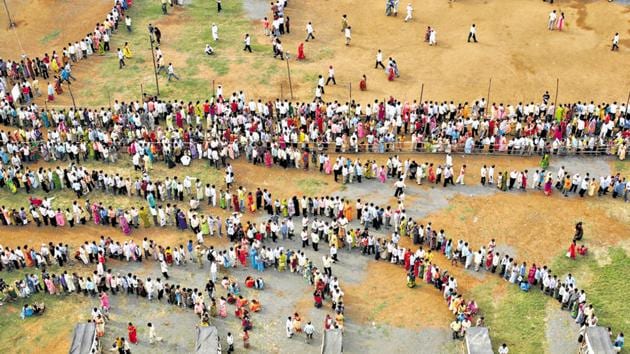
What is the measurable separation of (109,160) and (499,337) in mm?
19312

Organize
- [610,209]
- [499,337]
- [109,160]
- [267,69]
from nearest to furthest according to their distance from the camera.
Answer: [499,337] < [610,209] < [109,160] < [267,69]

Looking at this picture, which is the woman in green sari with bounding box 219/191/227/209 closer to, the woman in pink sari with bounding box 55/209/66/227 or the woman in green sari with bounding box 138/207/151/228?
the woman in green sari with bounding box 138/207/151/228

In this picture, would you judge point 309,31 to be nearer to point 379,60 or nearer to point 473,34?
point 379,60

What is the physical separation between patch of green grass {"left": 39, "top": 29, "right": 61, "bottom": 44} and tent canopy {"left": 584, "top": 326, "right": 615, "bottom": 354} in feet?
114

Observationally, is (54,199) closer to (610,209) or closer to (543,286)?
(543,286)

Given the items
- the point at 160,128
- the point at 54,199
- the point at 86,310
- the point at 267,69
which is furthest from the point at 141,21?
the point at 86,310

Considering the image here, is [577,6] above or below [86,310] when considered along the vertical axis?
above

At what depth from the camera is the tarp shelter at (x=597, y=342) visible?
24906 mm

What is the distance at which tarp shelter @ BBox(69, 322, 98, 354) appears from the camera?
2559 centimetres

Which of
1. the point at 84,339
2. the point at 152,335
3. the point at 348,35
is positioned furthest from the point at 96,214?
the point at 348,35

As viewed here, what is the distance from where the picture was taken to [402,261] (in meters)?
30.2

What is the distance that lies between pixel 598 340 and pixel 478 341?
12.5ft

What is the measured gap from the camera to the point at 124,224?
3192 cm

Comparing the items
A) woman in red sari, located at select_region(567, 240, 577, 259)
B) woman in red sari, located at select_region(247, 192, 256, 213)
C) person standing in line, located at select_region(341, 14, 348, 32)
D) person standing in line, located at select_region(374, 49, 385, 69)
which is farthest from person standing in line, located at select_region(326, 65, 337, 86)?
woman in red sari, located at select_region(567, 240, 577, 259)
